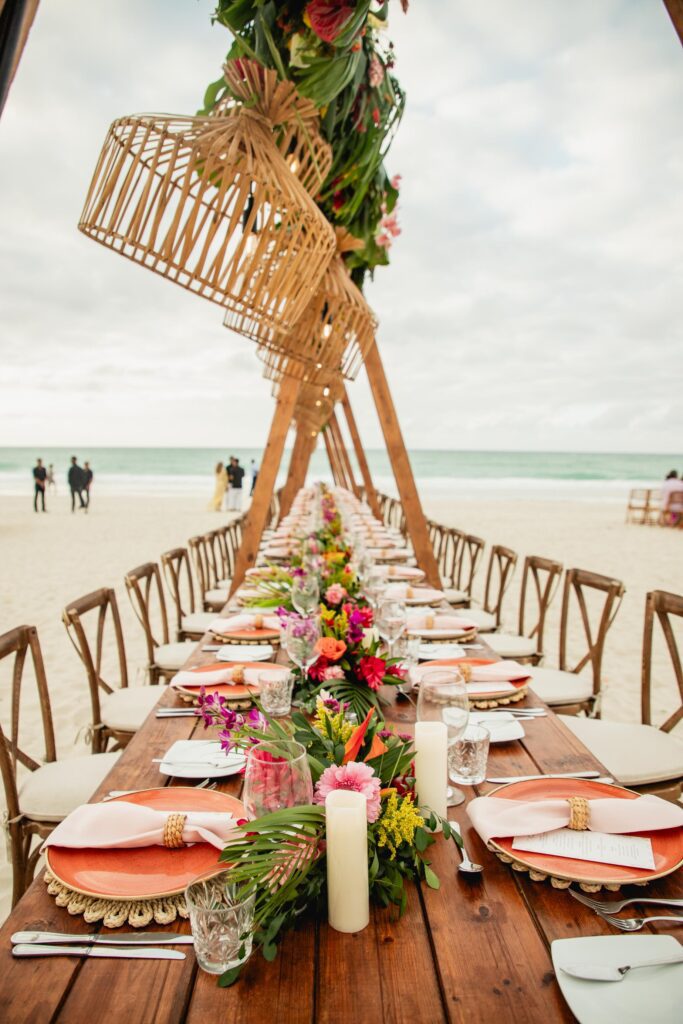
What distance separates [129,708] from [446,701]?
1714 millimetres

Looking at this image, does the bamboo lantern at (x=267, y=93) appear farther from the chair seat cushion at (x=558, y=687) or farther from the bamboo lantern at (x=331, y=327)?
the chair seat cushion at (x=558, y=687)

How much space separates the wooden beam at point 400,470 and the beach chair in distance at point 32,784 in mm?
2923

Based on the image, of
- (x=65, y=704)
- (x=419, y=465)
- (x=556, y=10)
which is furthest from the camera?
A: (x=419, y=465)

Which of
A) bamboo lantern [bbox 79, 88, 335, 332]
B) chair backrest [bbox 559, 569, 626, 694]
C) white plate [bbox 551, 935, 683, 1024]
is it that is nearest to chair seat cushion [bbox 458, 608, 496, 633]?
chair backrest [bbox 559, 569, 626, 694]

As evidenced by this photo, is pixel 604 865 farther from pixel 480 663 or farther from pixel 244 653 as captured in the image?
pixel 244 653

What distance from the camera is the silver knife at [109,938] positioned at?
0.82 metres

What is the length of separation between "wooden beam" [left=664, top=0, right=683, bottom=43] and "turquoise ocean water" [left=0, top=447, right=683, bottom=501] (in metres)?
24.6

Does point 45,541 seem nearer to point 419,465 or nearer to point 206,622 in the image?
point 206,622

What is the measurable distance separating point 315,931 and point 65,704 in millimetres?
3306

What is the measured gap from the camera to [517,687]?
174 centimetres

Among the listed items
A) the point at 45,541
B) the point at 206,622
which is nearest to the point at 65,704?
the point at 206,622

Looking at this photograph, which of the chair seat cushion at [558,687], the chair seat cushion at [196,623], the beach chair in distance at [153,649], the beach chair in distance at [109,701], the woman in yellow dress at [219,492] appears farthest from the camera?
the woman in yellow dress at [219,492]

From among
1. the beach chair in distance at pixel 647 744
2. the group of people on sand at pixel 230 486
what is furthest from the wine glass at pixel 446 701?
the group of people on sand at pixel 230 486

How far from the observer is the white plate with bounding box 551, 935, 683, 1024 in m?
0.69
